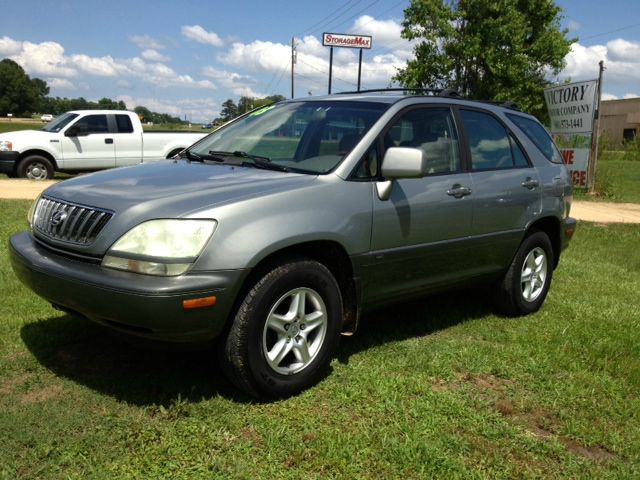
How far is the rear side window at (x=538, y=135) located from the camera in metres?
5.39

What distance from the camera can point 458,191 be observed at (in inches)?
173

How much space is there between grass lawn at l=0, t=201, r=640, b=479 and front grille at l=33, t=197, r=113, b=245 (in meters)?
0.83

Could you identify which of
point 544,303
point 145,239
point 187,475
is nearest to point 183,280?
point 145,239

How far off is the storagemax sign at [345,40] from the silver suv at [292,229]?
172 ft

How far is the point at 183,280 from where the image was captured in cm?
303

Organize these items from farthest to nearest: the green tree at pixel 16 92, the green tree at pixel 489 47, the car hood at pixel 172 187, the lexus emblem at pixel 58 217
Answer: the green tree at pixel 16 92, the green tree at pixel 489 47, the lexus emblem at pixel 58 217, the car hood at pixel 172 187

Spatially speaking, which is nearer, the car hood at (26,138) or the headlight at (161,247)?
the headlight at (161,247)

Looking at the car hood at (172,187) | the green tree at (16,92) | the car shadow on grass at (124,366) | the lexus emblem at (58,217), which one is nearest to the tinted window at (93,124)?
the car shadow on grass at (124,366)

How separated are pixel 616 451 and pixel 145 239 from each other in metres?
2.59

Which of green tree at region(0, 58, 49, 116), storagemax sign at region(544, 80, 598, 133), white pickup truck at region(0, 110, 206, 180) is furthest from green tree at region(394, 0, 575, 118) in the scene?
green tree at region(0, 58, 49, 116)

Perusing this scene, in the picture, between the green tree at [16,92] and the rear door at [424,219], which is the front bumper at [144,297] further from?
the green tree at [16,92]

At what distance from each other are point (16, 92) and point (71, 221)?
438ft

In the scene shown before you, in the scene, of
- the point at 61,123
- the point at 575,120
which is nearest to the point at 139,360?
the point at 61,123

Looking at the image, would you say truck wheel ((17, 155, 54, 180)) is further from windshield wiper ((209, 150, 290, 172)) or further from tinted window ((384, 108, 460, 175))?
tinted window ((384, 108, 460, 175))
